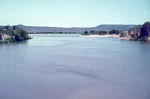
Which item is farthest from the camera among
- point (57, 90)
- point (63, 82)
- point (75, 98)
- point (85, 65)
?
point (85, 65)

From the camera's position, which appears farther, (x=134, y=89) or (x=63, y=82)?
(x=63, y=82)

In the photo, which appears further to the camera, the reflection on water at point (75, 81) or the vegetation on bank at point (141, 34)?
the vegetation on bank at point (141, 34)

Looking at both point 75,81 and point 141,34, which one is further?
point 141,34

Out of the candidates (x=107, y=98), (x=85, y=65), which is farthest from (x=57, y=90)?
(x=85, y=65)

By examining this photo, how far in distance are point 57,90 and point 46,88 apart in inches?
22.6

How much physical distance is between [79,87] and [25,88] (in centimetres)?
232

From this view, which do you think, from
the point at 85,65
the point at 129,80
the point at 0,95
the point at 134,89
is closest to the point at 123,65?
the point at 85,65

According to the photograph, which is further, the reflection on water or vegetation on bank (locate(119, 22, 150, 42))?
vegetation on bank (locate(119, 22, 150, 42))

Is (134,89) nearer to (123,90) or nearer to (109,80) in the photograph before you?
(123,90)

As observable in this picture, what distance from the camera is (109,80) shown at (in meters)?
12.3

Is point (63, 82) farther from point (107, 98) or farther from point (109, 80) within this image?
point (107, 98)

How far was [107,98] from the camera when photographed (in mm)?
9641

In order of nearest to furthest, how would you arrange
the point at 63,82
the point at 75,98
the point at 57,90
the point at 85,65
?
the point at 75,98
the point at 57,90
the point at 63,82
the point at 85,65

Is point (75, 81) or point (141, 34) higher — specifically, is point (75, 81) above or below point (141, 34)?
below
